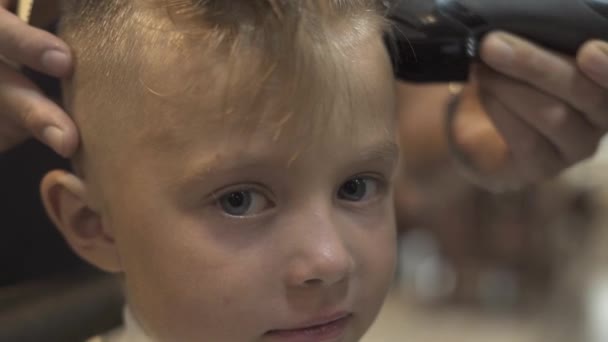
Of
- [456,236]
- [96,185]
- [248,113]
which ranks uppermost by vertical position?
[248,113]

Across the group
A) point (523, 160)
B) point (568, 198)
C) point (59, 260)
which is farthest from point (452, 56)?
point (568, 198)

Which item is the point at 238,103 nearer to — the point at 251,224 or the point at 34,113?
the point at 251,224

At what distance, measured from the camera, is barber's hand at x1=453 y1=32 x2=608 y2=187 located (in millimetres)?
773

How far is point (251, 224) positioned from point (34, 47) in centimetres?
25

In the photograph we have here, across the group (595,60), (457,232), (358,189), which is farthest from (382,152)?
(457,232)

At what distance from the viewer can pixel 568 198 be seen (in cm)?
229

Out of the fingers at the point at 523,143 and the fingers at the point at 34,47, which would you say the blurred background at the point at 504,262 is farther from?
the fingers at the point at 34,47

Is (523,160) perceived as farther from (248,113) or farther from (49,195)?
(49,195)

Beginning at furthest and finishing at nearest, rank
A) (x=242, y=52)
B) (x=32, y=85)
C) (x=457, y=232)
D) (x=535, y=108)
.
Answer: (x=457, y=232)
(x=535, y=108)
(x=32, y=85)
(x=242, y=52)

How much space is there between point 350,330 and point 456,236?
5.66ft

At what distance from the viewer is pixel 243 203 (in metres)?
0.65

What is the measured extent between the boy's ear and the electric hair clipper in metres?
0.32

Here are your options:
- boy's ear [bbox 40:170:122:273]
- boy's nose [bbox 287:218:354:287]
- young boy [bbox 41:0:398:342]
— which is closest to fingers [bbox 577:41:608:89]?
young boy [bbox 41:0:398:342]

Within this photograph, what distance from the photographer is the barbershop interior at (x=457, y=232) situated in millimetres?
849
